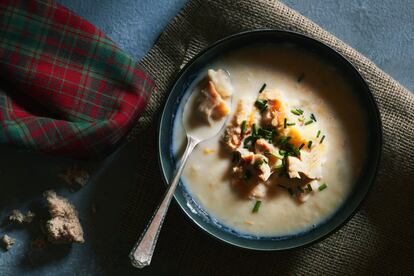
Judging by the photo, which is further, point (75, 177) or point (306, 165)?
point (75, 177)

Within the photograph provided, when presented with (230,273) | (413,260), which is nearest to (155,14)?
(230,273)

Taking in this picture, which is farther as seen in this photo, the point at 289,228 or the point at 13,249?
the point at 13,249

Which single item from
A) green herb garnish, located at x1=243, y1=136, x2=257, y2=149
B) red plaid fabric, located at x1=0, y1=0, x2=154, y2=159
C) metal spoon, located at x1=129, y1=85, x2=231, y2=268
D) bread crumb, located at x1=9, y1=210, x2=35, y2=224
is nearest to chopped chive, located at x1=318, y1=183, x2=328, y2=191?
green herb garnish, located at x1=243, y1=136, x2=257, y2=149

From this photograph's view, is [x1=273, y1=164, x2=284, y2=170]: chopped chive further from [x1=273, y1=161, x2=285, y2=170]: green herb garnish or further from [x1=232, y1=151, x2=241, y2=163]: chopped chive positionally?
[x1=232, y1=151, x2=241, y2=163]: chopped chive

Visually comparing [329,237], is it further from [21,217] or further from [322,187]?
[21,217]

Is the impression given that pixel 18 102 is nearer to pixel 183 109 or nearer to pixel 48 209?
pixel 48 209

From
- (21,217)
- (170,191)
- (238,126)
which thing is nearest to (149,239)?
(170,191)

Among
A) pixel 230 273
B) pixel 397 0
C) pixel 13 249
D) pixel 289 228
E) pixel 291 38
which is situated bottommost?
pixel 13 249
